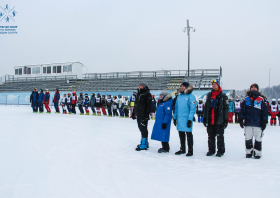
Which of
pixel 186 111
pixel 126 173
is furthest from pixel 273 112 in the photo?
pixel 126 173

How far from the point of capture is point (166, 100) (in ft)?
17.2

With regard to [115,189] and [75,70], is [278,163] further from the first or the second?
[75,70]

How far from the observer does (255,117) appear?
4.73m

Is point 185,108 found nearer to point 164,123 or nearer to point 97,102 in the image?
point 164,123

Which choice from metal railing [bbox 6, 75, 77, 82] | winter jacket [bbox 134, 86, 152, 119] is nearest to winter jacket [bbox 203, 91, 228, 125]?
winter jacket [bbox 134, 86, 152, 119]

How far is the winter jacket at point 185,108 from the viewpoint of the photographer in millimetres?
4789

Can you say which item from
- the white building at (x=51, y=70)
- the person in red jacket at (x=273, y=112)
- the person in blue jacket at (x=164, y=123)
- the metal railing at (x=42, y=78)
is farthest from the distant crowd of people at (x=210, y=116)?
the white building at (x=51, y=70)

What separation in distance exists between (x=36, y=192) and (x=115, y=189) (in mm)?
1036

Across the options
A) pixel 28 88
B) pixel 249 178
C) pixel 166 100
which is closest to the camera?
pixel 249 178

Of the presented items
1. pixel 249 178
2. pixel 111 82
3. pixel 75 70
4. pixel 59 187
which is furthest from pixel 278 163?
pixel 75 70

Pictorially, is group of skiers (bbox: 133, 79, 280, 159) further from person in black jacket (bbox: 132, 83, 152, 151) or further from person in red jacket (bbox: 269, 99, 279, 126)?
person in red jacket (bbox: 269, 99, 279, 126)

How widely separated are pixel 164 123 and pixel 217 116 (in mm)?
1221

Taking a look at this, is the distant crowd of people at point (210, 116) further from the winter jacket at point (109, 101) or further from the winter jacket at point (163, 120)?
the winter jacket at point (109, 101)

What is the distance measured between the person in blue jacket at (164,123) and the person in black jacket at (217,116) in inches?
34.4
